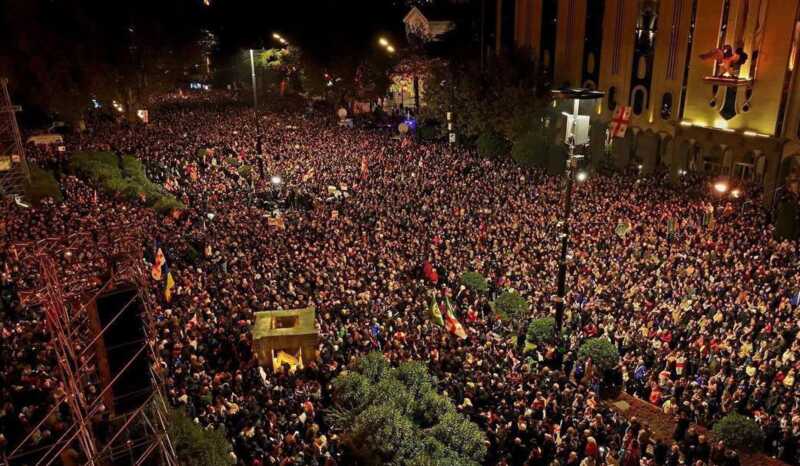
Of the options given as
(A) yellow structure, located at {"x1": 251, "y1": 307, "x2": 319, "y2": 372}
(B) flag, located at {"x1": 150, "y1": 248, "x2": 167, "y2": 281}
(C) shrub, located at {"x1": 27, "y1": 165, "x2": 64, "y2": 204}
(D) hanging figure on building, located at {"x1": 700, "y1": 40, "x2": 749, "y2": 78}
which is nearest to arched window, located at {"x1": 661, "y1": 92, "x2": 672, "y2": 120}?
(D) hanging figure on building, located at {"x1": 700, "y1": 40, "x2": 749, "y2": 78}

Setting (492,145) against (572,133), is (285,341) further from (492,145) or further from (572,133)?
(492,145)

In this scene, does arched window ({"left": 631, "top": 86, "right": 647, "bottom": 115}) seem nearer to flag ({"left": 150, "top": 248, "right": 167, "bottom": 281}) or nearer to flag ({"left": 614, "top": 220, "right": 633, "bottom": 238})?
flag ({"left": 614, "top": 220, "right": 633, "bottom": 238})

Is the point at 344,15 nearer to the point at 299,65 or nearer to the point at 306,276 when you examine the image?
the point at 299,65

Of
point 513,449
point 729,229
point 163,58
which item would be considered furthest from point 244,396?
point 163,58

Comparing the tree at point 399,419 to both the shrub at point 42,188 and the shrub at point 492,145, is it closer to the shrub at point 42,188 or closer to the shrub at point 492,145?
the shrub at point 42,188

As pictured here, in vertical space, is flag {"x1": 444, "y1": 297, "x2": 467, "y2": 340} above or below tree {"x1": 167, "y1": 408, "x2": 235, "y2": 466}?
below

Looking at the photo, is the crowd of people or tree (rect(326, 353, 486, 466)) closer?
tree (rect(326, 353, 486, 466))
